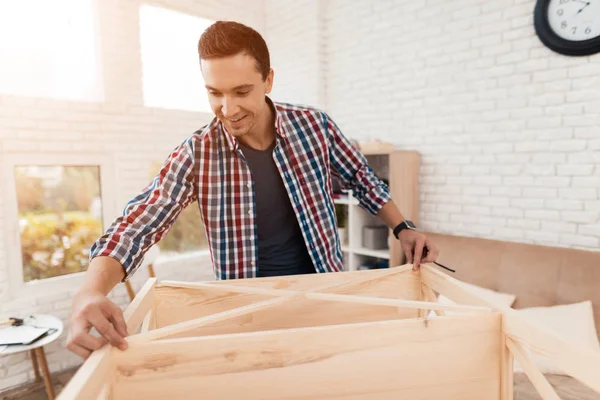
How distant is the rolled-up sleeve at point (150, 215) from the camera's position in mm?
875

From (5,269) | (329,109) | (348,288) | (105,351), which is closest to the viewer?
(105,351)

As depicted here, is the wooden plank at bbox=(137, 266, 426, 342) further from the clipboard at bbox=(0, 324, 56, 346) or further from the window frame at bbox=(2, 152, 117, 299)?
the window frame at bbox=(2, 152, 117, 299)

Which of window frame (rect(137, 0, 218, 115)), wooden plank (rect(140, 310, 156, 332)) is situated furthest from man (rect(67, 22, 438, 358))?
window frame (rect(137, 0, 218, 115))

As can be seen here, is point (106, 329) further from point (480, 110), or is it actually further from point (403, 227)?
point (480, 110)

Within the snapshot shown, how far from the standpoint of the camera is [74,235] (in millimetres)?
2760

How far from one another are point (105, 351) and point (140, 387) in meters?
0.08

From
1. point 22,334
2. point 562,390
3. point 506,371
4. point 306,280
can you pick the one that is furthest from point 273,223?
point 22,334

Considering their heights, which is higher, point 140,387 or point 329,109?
point 329,109

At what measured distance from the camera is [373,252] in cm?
306

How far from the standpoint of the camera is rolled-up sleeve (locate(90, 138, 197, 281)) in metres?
0.88

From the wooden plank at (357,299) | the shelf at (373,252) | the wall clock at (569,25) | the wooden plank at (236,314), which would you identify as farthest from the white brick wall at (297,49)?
the wooden plank at (357,299)

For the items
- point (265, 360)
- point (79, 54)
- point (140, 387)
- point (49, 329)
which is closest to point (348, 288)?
point (265, 360)

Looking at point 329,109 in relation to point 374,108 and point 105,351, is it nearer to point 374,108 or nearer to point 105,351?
point 374,108

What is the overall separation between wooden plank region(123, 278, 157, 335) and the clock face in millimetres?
2466
